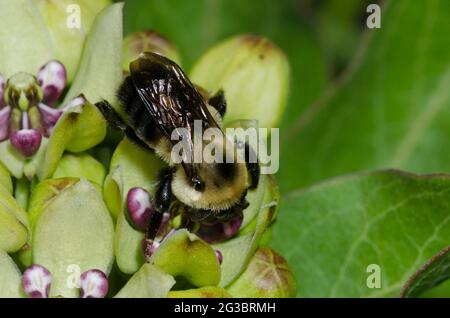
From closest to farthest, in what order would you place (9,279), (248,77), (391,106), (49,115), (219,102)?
(9,279) < (49,115) < (219,102) < (248,77) < (391,106)

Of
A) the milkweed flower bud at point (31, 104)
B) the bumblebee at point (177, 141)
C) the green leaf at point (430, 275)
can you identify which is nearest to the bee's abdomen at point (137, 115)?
the bumblebee at point (177, 141)

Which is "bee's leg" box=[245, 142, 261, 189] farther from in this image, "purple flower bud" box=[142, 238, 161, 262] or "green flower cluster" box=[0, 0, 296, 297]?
"purple flower bud" box=[142, 238, 161, 262]

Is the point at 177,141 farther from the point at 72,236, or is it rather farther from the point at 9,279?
the point at 9,279

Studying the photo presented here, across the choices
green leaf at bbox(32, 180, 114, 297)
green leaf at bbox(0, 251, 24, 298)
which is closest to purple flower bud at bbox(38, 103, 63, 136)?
green leaf at bbox(32, 180, 114, 297)

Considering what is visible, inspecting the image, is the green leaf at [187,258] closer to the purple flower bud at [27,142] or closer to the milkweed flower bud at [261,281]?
the milkweed flower bud at [261,281]

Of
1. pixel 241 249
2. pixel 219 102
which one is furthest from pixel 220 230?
pixel 219 102
